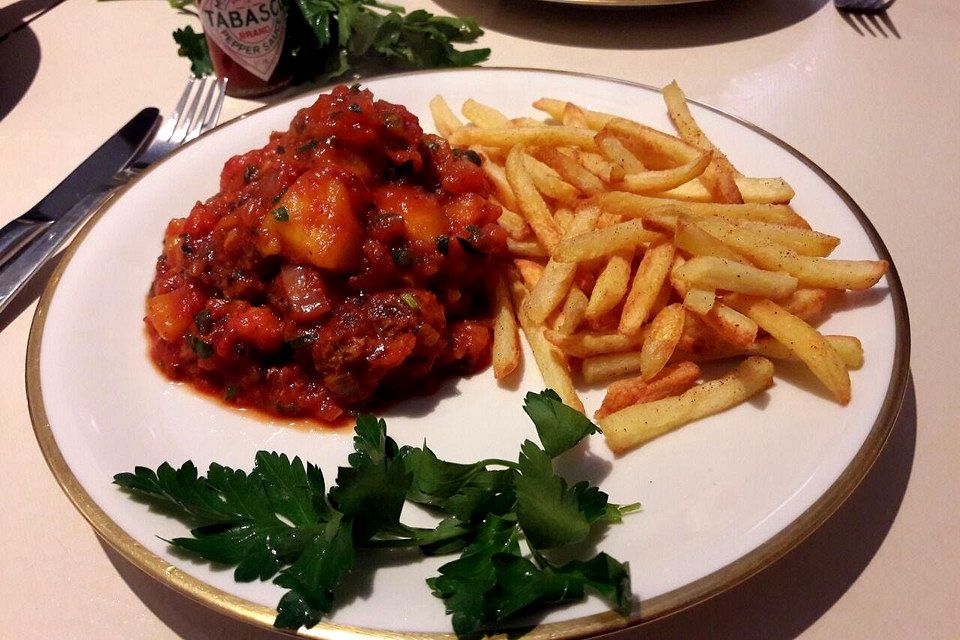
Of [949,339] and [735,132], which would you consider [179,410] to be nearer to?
[735,132]

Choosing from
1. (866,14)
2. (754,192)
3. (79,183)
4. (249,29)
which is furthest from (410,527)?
(866,14)

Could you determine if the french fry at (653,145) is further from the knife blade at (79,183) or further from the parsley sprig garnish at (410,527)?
the knife blade at (79,183)

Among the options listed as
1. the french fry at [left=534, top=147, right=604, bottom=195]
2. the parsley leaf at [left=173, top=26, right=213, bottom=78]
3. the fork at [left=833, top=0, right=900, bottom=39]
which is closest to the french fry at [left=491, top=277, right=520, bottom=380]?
the french fry at [left=534, top=147, right=604, bottom=195]

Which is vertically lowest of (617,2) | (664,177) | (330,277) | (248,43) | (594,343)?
(594,343)

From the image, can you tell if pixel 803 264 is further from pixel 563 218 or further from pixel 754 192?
pixel 563 218

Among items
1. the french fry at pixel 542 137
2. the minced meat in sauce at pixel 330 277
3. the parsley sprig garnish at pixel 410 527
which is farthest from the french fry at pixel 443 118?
the parsley sprig garnish at pixel 410 527

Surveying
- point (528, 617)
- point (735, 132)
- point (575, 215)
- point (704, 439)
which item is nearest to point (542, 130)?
point (575, 215)

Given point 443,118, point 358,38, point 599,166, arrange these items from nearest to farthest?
point 599,166
point 443,118
point 358,38
